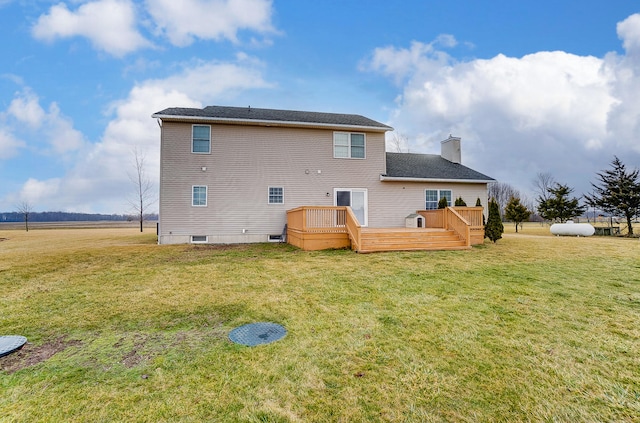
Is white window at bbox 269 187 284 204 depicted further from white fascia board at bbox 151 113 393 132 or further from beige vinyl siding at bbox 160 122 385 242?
white fascia board at bbox 151 113 393 132

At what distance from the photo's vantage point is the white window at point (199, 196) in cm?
1299

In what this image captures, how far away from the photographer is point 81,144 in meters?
22.3

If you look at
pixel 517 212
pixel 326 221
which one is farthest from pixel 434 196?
pixel 517 212

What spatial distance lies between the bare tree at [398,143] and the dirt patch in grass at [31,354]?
102ft

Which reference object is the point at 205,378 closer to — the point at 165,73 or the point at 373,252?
the point at 373,252

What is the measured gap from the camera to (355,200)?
14344mm

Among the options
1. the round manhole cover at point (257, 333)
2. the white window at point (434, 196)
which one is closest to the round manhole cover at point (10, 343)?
the round manhole cover at point (257, 333)

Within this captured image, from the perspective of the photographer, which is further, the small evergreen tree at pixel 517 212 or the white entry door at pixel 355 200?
the small evergreen tree at pixel 517 212

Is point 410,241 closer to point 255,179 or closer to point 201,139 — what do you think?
point 255,179

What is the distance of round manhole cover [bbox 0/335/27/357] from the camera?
10.3 ft

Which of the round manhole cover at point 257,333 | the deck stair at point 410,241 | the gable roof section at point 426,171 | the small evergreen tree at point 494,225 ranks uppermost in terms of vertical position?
the gable roof section at point 426,171

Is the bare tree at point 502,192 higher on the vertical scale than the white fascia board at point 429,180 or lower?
higher

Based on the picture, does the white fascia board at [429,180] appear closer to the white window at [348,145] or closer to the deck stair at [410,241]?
the white window at [348,145]

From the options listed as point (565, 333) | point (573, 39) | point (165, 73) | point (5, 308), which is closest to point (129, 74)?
point (165, 73)
